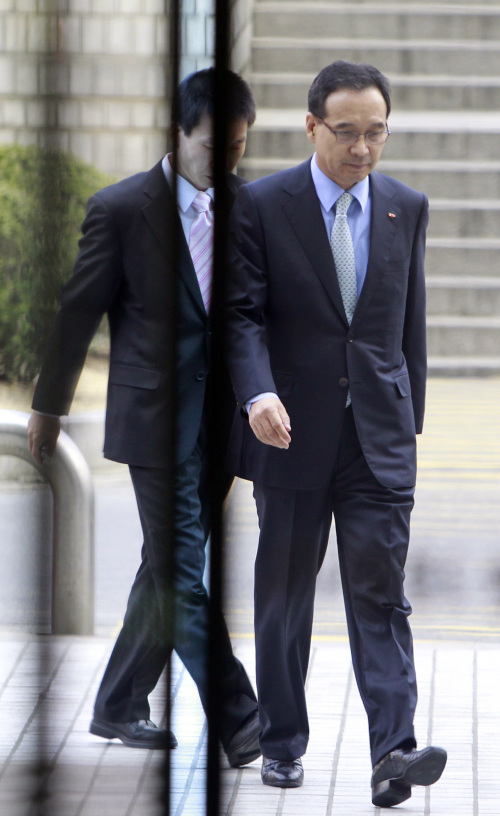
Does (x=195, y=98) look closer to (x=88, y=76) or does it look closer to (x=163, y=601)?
(x=88, y=76)

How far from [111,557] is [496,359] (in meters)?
8.54

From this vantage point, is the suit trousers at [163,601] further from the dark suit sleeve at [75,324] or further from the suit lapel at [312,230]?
the dark suit sleeve at [75,324]

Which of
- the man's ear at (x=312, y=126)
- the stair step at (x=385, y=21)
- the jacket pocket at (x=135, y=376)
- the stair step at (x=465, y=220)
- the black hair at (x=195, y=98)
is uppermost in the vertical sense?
the black hair at (x=195, y=98)

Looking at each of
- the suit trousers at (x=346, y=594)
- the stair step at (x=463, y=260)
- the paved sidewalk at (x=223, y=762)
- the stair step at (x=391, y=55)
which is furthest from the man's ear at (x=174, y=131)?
the stair step at (x=391, y=55)

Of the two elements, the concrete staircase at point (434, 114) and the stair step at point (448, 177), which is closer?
the concrete staircase at point (434, 114)

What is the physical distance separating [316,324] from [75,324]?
1088mm

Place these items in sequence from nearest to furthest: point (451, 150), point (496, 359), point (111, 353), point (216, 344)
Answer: point (111, 353) → point (216, 344) → point (496, 359) → point (451, 150)

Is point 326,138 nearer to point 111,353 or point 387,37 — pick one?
point 111,353

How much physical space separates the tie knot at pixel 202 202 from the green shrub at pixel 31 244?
1.95 feet

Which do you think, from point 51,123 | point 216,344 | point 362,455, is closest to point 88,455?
point 51,123

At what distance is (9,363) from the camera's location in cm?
172

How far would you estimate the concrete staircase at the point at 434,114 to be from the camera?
11250 millimetres

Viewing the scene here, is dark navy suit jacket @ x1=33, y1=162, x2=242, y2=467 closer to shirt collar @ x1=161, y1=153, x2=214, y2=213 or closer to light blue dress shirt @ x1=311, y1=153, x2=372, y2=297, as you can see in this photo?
shirt collar @ x1=161, y1=153, x2=214, y2=213

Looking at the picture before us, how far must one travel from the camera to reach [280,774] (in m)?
2.99
